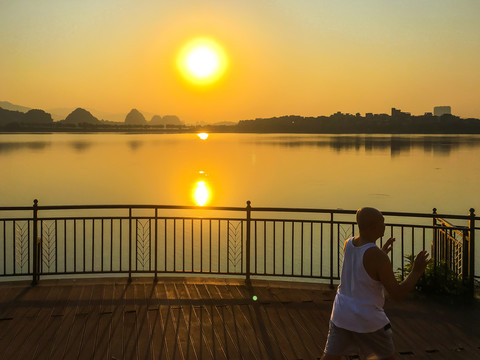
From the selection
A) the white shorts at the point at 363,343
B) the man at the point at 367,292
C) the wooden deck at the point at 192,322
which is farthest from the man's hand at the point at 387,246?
the wooden deck at the point at 192,322

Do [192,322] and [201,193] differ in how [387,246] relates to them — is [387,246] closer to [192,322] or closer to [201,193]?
[192,322]

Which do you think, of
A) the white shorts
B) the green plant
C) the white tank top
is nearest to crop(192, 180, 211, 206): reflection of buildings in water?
the green plant

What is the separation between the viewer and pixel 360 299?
394 cm

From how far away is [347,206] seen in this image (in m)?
41.4

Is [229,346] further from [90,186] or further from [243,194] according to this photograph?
[90,186]

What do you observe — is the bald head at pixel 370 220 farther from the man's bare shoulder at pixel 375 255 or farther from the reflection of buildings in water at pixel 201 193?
the reflection of buildings in water at pixel 201 193

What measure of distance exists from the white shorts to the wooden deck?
6.02 ft

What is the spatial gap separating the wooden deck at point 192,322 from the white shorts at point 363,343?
184 centimetres

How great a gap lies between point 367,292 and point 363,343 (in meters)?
0.42

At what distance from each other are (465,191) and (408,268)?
48453 mm

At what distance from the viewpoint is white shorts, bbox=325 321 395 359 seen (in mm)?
3938

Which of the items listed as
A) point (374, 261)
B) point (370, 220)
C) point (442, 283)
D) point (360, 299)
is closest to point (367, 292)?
point (360, 299)

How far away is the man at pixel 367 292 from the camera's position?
12.4ft

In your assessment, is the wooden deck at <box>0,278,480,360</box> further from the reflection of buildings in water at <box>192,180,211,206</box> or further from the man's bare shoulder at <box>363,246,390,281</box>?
the reflection of buildings in water at <box>192,180,211,206</box>
